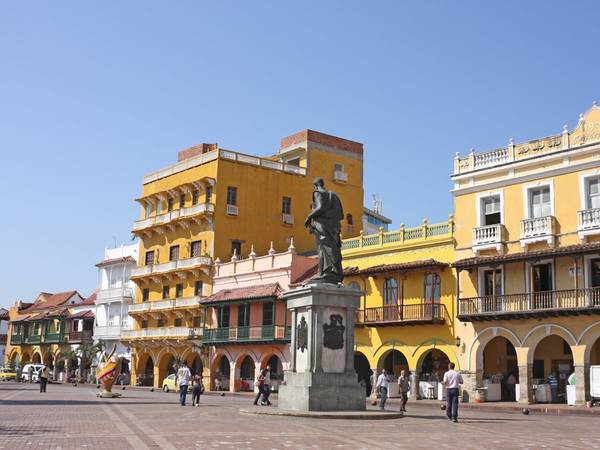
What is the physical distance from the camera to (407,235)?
42375mm

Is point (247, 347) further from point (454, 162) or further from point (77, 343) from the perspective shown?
point (77, 343)

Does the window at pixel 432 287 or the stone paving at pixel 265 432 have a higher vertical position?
the window at pixel 432 287

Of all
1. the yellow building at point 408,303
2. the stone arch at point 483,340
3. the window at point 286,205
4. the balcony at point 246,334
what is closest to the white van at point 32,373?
the balcony at point 246,334

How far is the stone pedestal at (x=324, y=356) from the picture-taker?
72.2ft

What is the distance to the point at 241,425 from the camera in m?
18.6

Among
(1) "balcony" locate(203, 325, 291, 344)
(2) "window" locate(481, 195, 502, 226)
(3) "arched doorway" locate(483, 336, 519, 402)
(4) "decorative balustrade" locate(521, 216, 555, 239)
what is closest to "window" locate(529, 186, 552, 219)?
(4) "decorative balustrade" locate(521, 216, 555, 239)

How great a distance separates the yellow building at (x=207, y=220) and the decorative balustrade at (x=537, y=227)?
22959 millimetres

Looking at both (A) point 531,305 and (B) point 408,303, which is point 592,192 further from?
(B) point 408,303

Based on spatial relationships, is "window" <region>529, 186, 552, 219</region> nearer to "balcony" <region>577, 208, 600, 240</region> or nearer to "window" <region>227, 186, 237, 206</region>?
"balcony" <region>577, 208, 600, 240</region>

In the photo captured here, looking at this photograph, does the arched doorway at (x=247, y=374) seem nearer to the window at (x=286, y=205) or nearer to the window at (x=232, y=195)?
the window at (x=232, y=195)

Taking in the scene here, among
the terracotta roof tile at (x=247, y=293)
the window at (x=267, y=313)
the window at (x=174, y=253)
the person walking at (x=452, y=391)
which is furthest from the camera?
the window at (x=174, y=253)

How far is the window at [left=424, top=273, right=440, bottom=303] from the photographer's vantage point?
40156mm

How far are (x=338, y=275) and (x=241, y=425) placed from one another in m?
6.35

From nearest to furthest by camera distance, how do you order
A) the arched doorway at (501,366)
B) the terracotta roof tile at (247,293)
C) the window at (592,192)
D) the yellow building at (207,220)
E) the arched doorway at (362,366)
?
1. the window at (592,192)
2. the arched doorway at (501,366)
3. the arched doorway at (362,366)
4. the terracotta roof tile at (247,293)
5. the yellow building at (207,220)
